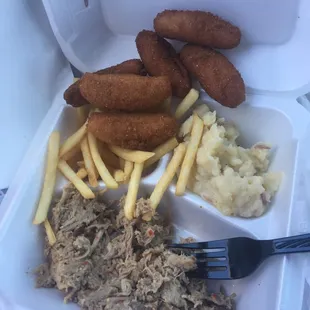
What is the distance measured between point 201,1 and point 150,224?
0.86 metres

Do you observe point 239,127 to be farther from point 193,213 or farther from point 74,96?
point 74,96

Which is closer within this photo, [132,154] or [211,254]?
[211,254]

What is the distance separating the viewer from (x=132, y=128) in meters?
1.65

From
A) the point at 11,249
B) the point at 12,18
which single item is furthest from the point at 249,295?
the point at 12,18

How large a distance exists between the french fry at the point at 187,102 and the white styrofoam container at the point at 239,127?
0.09 meters

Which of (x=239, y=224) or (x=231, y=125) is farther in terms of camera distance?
(x=231, y=125)

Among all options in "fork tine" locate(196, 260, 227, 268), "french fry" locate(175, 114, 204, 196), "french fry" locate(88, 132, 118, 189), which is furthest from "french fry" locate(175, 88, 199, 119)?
"fork tine" locate(196, 260, 227, 268)

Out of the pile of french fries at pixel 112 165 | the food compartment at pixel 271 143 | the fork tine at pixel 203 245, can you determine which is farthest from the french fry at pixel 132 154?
the fork tine at pixel 203 245

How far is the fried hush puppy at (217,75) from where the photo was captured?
171 cm

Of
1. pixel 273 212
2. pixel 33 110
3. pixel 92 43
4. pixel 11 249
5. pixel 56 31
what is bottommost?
pixel 273 212

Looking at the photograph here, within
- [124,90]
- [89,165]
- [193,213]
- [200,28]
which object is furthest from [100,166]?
[200,28]

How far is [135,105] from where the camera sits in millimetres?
1655

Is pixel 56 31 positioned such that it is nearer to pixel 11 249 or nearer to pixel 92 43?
pixel 92 43

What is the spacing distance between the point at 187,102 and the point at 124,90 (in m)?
0.27
